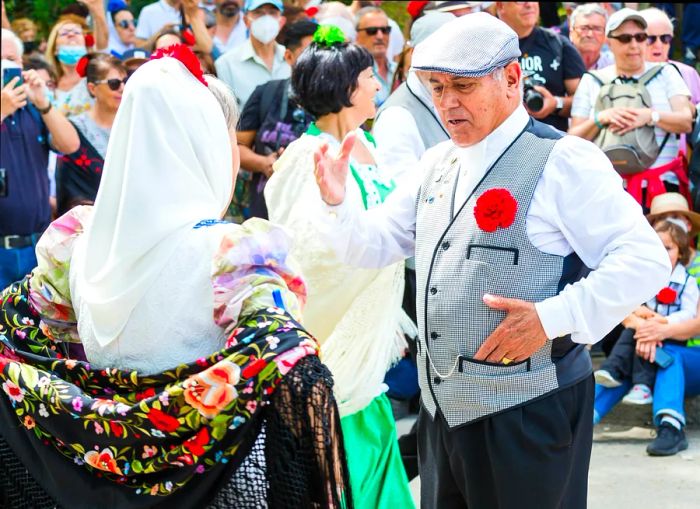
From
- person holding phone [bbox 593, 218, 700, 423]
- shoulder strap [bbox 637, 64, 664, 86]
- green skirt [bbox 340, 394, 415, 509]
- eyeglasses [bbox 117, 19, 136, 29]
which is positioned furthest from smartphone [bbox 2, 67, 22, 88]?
person holding phone [bbox 593, 218, 700, 423]

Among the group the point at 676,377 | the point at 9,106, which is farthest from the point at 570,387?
the point at 9,106

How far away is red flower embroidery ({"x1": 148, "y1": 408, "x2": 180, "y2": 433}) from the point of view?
2.57 m

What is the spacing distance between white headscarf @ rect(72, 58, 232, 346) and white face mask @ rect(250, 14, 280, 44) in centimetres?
480

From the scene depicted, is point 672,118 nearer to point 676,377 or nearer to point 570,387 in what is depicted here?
point 676,377

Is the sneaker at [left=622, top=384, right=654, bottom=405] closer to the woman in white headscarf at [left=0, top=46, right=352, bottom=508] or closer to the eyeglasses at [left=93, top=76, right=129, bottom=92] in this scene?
the woman in white headscarf at [left=0, top=46, right=352, bottom=508]

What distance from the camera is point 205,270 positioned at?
2633 mm

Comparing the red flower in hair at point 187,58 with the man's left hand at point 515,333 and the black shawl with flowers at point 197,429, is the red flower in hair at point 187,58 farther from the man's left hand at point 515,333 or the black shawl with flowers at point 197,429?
the man's left hand at point 515,333

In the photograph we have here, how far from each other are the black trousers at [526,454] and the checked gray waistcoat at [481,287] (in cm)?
5

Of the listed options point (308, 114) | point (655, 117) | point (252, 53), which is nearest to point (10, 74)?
point (252, 53)

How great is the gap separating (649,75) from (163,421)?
4.84 m

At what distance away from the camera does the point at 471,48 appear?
3111mm

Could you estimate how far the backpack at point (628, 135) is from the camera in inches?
250

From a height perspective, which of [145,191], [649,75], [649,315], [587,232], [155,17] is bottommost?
[649,315]

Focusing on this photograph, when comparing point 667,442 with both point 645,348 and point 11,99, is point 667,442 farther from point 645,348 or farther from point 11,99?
point 11,99
